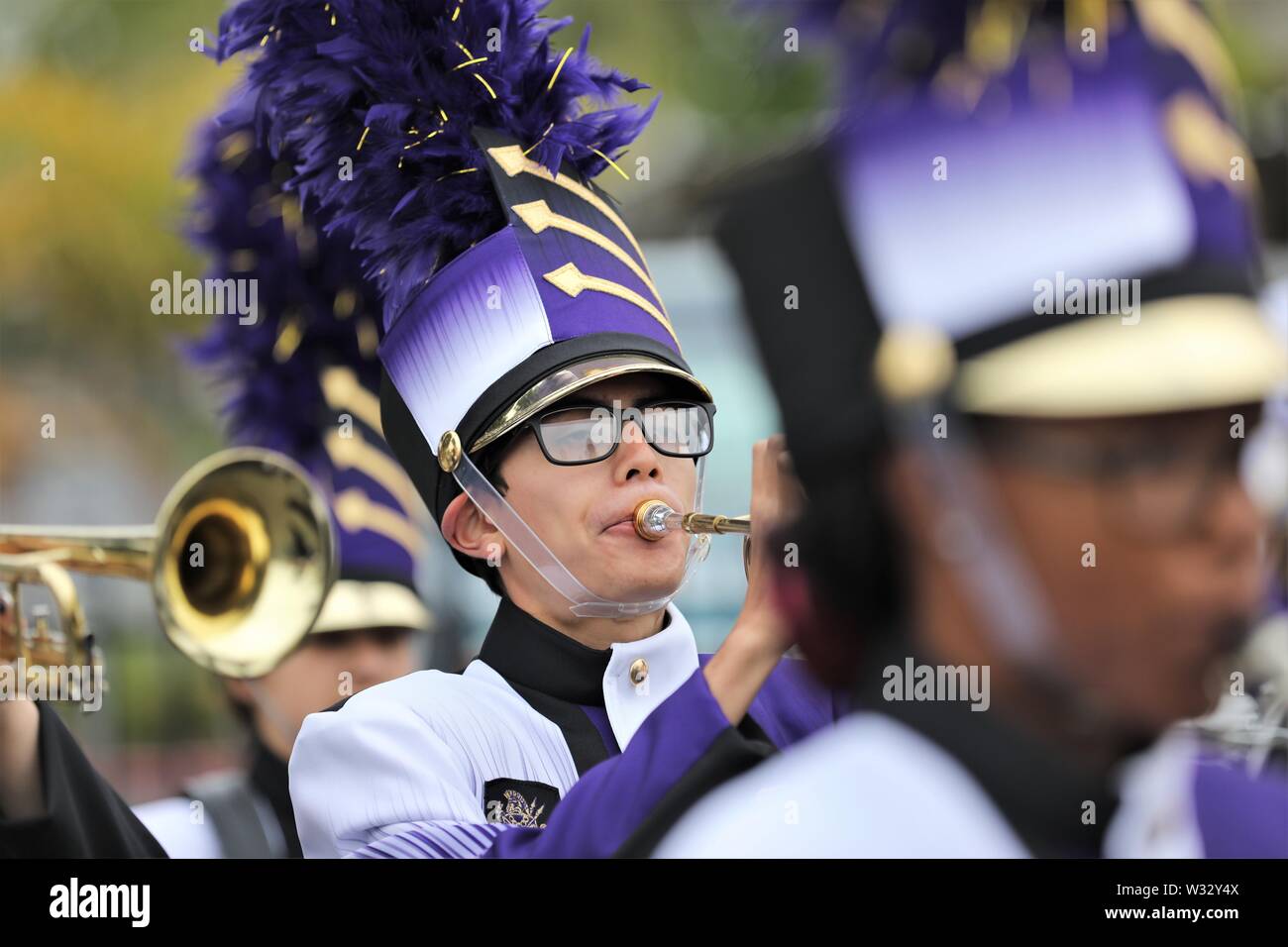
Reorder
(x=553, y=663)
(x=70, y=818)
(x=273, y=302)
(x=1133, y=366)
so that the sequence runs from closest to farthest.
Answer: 1. (x=1133, y=366)
2. (x=553, y=663)
3. (x=70, y=818)
4. (x=273, y=302)

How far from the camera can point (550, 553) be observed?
269 cm

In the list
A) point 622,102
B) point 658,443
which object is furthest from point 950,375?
point 622,102

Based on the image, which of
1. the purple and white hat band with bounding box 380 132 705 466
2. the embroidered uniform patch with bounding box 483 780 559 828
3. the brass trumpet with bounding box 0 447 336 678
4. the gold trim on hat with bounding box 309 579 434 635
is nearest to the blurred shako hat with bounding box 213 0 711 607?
the purple and white hat band with bounding box 380 132 705 466

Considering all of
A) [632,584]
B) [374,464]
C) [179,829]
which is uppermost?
[374,464]

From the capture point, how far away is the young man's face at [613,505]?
2.64 meters

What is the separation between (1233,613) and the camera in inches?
50.3

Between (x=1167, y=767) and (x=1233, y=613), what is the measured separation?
21 cm

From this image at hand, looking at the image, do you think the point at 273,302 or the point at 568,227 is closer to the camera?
the point at 568,227

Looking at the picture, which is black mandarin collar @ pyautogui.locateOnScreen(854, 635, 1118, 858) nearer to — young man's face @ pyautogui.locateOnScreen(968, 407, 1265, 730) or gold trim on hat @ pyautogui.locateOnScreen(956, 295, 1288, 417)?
young man's face @ pyautogui.locateOnScreen(968, 407, 1265, 730)

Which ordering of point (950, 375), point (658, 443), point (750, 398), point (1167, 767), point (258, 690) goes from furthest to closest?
point (258, 690) < point (750, 398) < point (658, 443) < point (1167, 767) < point (950, 375)

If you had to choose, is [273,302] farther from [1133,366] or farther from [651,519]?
[1133,366]

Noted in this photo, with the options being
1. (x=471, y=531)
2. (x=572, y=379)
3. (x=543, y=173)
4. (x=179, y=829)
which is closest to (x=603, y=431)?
(x=572, y=379)

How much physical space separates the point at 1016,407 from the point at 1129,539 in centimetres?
15
